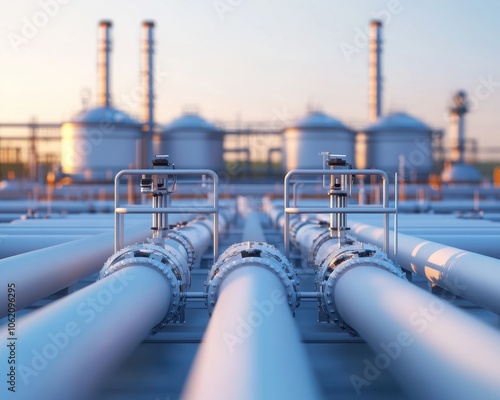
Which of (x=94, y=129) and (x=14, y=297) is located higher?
(x=94, y=129)

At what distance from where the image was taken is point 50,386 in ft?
5.59

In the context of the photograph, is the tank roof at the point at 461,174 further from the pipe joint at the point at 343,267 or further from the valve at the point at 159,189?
the pipe joint at the point at 343,267

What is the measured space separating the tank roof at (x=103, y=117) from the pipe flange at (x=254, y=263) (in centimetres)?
2029

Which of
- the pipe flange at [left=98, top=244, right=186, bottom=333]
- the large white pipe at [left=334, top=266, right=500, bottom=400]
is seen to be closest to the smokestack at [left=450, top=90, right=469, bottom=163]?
the pipe flange at [left=98, top=244, right=186, bottom=333]

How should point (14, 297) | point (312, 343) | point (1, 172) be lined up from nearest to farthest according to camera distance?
1. point (14, 297)
2. point (312, 343)
3. point (1, 172)

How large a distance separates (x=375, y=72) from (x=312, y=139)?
456 cm

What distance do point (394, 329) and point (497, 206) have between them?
541 inches

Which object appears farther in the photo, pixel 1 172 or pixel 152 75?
pixel 1 172

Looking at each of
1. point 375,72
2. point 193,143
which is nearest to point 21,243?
point 193,143

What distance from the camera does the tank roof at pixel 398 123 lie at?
80.3 feet

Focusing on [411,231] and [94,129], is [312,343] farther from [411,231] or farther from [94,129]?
[94,129]

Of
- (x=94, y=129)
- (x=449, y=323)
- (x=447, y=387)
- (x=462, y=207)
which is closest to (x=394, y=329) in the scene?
(x=449, y=323)

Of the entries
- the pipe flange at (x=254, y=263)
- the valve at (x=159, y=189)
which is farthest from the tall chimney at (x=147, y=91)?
the pipe flange at (x=254, y=263)

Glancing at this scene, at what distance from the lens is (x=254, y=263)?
3.27 m
